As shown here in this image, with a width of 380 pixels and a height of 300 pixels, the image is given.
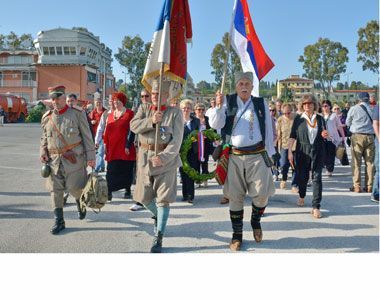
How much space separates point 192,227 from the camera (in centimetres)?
510

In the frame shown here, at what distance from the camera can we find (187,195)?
6656 millimetres

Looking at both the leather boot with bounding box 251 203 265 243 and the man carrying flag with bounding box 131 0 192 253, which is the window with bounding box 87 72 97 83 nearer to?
the man carrying flag with bounding box 131 0 192 253

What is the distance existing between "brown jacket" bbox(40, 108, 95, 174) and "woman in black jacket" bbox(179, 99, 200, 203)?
2085 mm

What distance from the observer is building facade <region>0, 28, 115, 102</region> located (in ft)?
66.4

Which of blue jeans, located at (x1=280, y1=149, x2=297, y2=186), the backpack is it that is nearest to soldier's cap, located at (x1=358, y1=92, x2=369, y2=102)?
blue jeans, located at (x1=280, y1=149, x2=297, y2=186)

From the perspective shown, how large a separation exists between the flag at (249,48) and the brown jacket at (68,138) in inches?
92.9

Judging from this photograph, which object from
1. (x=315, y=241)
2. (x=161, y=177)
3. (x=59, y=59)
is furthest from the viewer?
(x=59, y=59)

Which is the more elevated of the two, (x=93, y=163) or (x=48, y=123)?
(x=48, y=123)

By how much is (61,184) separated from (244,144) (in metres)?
2.32

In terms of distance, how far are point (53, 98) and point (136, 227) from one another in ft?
6.27

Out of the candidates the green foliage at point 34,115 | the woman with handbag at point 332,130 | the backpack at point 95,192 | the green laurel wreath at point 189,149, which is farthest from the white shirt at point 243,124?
→ the green foliage at point 34,115

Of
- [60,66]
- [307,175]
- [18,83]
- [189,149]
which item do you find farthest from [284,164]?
[18,83]
